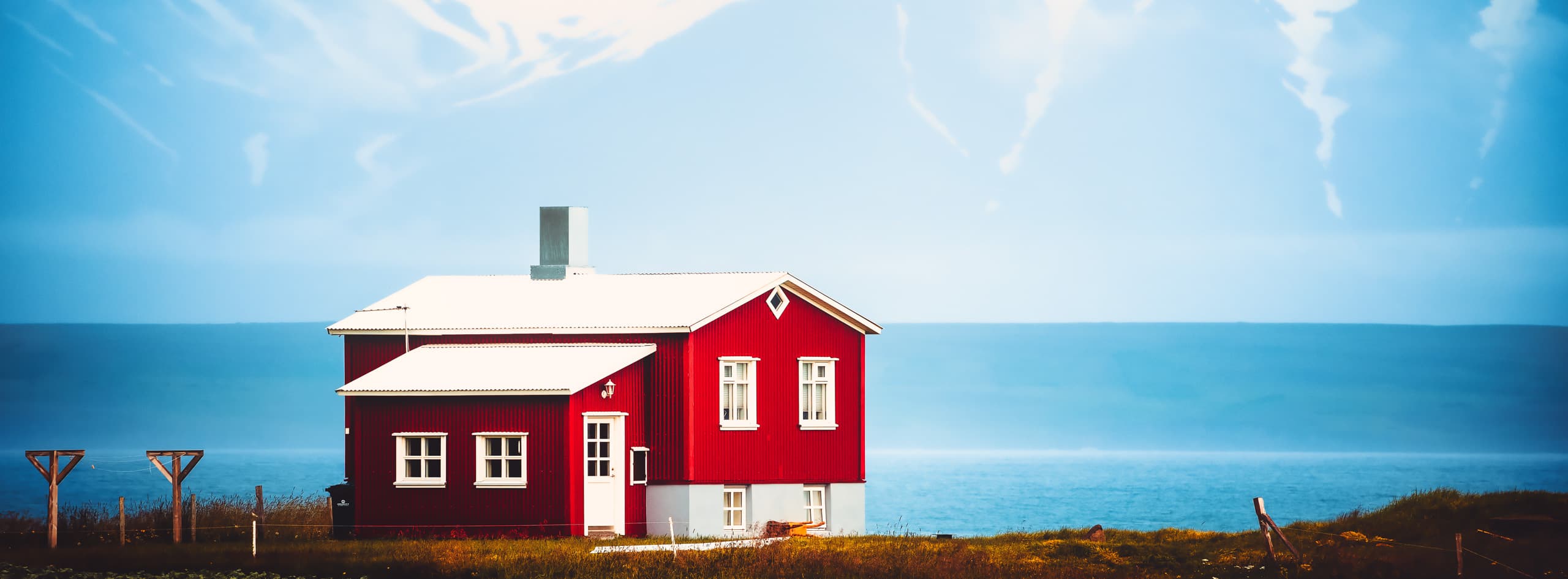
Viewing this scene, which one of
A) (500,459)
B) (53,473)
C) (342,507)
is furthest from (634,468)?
(53,473)

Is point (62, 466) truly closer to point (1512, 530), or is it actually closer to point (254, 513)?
point (254, 513)

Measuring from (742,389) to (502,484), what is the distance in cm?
541

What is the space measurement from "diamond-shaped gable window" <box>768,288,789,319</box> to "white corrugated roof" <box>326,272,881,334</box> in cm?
16

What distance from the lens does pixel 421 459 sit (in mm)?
30516

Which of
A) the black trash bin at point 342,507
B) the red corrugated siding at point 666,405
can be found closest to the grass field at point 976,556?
the black trash bin at point 342,507

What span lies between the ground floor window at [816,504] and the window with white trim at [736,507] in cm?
148

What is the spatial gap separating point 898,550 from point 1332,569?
711cm

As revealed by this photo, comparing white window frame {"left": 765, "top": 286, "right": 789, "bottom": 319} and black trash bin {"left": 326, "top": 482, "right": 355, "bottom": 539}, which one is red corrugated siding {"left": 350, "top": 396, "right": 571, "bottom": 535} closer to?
black trash bin {"left": 326, "top": 482, "right": 355, "bottom": 539}

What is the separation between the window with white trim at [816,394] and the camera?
3344cm

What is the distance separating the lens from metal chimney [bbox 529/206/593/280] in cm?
3691

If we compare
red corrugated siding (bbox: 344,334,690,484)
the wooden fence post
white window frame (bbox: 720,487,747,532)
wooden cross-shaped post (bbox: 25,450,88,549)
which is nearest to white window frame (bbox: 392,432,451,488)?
the wooden fence post

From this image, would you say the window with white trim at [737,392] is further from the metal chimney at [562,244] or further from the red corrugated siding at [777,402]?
the metal chimney at [562,244]

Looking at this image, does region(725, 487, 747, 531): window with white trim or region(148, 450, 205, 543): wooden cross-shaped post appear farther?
region(725, 487, 747, 531): window with white trim

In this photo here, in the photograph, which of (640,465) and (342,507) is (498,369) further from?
(342,507)
